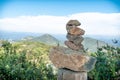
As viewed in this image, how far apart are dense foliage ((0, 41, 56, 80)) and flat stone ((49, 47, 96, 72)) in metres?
1.51

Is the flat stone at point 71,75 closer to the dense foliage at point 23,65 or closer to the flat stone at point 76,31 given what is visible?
the flat stone at point 76,31

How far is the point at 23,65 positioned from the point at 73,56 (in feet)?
7.18

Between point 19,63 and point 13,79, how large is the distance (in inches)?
17.1

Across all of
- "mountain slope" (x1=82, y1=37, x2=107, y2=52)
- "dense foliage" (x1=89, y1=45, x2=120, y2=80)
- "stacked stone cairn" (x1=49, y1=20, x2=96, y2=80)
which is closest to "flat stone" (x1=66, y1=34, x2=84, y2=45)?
"stacked stone cairn" (x1=49, y1=20, x2=96, y2=80)

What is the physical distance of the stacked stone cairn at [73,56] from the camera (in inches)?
360

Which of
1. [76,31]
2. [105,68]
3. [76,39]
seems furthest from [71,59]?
[105,68]

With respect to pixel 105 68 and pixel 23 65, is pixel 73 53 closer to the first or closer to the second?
pixel 23 65

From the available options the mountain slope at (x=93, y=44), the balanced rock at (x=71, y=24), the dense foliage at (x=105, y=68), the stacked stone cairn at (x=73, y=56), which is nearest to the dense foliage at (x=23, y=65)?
the dense foliage at (x=105, y=68)

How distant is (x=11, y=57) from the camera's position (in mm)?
11062

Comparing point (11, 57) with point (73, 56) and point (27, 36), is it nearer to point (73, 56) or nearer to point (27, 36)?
point (73, 56)

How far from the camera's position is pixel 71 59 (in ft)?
30.1

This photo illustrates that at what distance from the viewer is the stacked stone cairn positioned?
9.14 m

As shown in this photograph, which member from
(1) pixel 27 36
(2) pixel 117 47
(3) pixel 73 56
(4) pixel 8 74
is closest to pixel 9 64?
(4) pixel 8 74

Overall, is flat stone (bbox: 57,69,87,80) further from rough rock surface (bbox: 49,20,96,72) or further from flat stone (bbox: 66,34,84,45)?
flat stone (bbox: 66,34,84,45)
